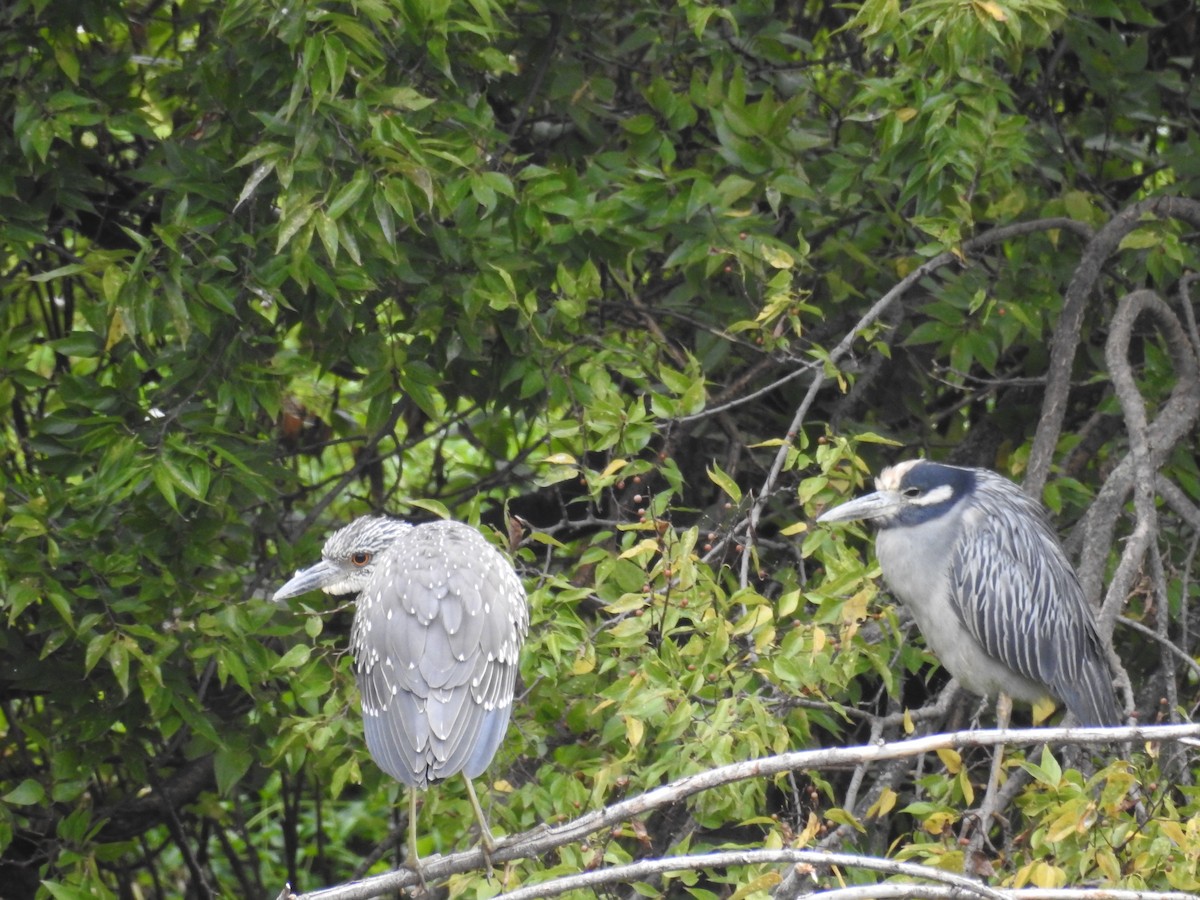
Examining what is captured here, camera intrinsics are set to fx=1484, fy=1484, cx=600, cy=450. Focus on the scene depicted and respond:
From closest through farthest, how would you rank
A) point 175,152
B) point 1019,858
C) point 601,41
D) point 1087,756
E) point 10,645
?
point 1019,858, point 1087,756, point 175,152, point 10,645, point 601,41

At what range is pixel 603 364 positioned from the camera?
4.21 m

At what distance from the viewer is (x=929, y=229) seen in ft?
12.8

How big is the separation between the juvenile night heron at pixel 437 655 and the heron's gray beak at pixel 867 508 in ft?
2.69

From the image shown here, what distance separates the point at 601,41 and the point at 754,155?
0.83m

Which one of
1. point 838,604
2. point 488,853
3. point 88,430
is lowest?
point 488,853

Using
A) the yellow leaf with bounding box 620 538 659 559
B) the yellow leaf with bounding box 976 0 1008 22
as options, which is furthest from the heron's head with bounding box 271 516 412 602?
the yellow leaf with bounding box 976 0 1008 22

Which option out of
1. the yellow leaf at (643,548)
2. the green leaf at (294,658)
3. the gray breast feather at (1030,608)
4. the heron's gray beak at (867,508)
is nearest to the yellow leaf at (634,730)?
the yellow leaf at (643,548)

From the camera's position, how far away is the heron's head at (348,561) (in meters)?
4.04

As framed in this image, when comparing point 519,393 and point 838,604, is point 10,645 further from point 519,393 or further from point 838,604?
point 838,604

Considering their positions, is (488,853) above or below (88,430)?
below

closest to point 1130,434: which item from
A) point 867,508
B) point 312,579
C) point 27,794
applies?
point 867,508

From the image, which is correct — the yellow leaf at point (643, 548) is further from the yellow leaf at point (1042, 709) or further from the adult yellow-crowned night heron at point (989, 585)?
the yellow leaf at point (1042, 709)

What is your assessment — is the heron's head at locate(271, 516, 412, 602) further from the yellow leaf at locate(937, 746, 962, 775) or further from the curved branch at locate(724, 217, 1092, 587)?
the yellow leaf at locate(937, 746, 962, 775)

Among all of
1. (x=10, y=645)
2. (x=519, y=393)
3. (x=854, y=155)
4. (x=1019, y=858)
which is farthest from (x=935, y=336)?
(x=10, y=645)
